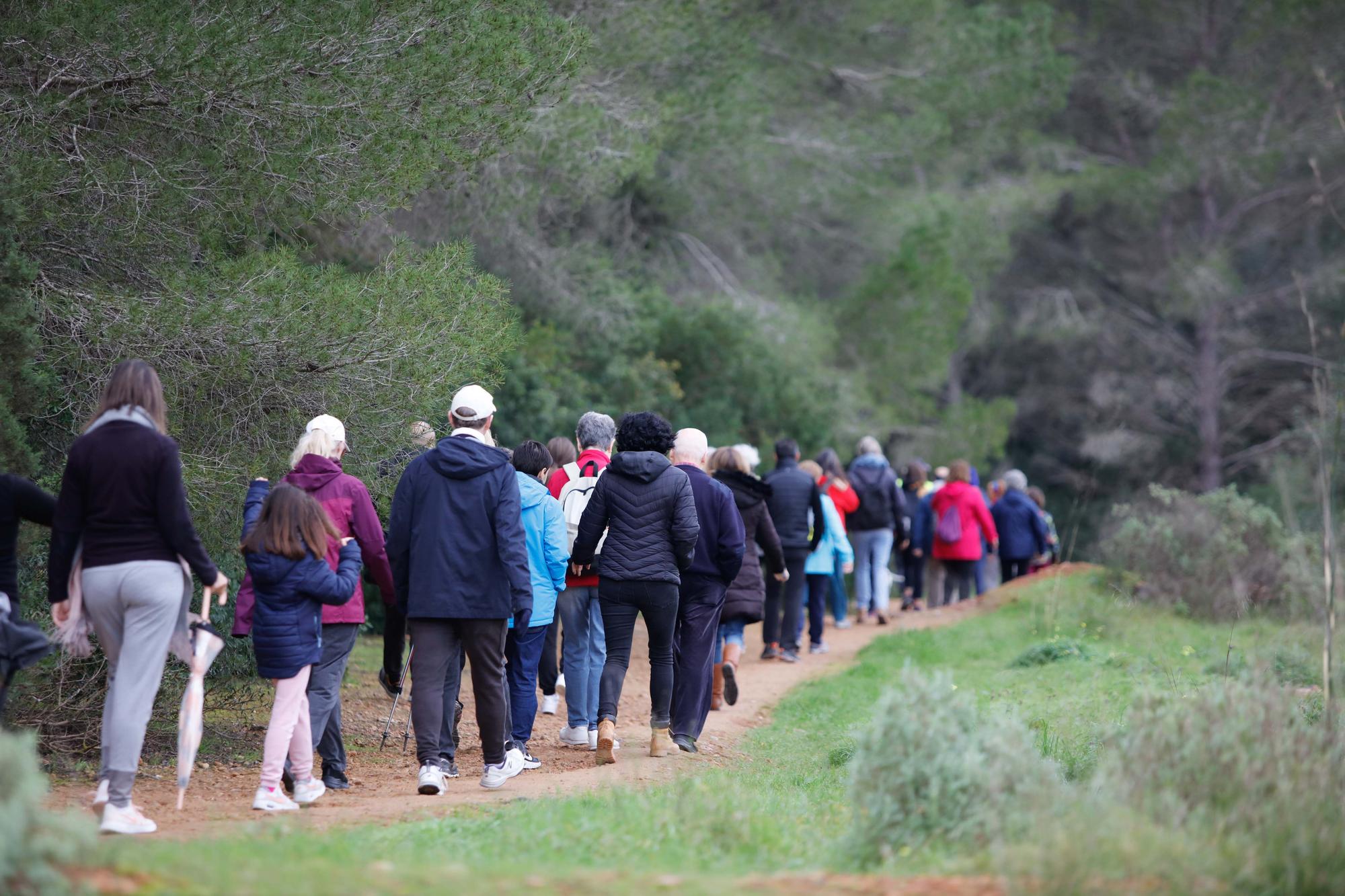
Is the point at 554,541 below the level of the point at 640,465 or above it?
below

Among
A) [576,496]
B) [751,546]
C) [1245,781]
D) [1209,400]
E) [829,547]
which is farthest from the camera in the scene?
[1209,400]

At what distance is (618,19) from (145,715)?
10604 mm

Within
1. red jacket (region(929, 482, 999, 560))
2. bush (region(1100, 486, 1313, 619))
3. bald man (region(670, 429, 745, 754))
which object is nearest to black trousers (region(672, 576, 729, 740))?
bald man (region(670, 429, 745, 754))

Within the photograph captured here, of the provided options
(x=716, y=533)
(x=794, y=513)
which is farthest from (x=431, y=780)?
(x=794, y=513)

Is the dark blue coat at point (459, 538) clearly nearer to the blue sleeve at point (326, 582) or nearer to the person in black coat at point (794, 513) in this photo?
the blue sleeve at point (326, 582)

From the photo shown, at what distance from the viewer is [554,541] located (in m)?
8.16

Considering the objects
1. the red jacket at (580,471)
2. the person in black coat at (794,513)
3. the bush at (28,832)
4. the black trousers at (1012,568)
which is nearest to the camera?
the bush at (28,832)

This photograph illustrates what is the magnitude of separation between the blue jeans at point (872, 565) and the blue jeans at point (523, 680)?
8.78 meters

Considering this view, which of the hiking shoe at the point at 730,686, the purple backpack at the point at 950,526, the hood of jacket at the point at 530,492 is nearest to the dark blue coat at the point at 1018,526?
the purple backpack at the point at 950,526

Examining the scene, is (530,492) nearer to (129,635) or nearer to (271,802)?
(271,802)

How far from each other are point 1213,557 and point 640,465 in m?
10.3


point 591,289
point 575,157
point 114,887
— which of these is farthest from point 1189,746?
point 591,289

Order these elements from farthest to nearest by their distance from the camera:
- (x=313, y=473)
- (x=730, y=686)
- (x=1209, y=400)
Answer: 1. (x=1209, y=400)
2. (x=730, y=686)
3. (x=313, y=473)

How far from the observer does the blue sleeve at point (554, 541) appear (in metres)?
8.16
